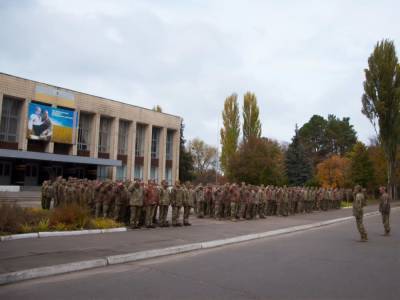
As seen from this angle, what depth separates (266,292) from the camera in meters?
6.93

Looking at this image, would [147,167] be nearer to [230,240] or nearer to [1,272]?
[230,240]

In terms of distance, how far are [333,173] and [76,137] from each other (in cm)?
3506

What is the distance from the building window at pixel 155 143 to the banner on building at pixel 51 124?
13082 mm

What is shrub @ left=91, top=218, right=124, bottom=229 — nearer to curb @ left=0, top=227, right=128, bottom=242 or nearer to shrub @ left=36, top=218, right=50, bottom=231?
curb @ left=0, top=227, right=128, bottom=242

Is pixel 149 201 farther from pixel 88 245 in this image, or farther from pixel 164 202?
pixel 88 245

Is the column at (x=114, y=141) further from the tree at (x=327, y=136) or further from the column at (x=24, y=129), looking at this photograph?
the tree at (x=327, y=136)

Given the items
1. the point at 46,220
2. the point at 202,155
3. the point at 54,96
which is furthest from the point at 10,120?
the point at 202,155

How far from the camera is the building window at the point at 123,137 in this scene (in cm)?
5328

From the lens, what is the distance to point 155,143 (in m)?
57.7

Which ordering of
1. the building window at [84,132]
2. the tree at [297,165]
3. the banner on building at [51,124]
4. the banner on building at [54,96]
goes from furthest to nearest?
1. the tree at [297,165]
2. the building window at [84,132]
3. the banner on building at [54,96]
4. the banner on building at [51,124]

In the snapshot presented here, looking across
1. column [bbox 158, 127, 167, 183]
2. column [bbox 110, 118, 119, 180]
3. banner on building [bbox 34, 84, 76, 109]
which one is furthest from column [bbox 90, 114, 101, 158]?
column [bbox 158, 127, 167, 183]

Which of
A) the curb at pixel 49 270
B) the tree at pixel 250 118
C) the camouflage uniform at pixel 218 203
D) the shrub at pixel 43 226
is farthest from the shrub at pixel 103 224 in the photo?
the tree at pixel 250 118

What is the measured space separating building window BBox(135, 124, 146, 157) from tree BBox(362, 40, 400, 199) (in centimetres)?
2854

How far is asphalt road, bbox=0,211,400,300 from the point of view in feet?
22.2
